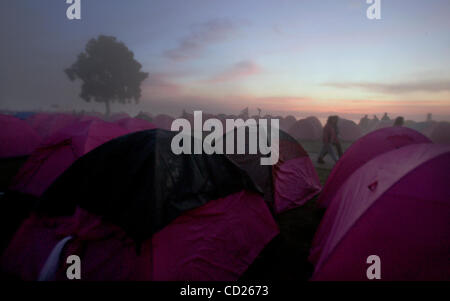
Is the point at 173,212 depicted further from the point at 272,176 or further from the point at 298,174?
the point at 298,174

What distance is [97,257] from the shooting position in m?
2.51

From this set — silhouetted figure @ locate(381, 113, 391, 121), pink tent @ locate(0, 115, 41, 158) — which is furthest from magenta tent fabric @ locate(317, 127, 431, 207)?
silhouetted figure @ locate(381, 113, 391, 121)

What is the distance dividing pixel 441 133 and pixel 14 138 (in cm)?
2221

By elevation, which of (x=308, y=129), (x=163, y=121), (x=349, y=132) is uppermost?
(x=163, y=121)

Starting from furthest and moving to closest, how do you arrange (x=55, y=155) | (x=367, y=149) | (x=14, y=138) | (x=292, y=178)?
(x=14, y=138) < (x=292, y=178) < (x=55, y=155) < (x=367, y=149)

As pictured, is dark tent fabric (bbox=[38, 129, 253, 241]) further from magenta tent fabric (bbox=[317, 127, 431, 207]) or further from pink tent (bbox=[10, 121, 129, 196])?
magenta tent fabric (bbox=[317, 127, 431, 207])

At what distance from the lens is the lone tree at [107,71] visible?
4059 cm

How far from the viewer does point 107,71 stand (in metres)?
41.6

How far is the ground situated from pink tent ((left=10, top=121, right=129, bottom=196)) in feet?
2.91

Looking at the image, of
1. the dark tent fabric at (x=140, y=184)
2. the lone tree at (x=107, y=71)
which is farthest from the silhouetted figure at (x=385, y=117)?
the lone tree at (x=107, y=71)

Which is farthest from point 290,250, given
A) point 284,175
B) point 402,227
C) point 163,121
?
point 163,121

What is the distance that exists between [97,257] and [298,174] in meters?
4.96

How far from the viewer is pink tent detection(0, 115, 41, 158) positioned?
32.8 feet

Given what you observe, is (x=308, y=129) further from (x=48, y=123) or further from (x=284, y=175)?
(x=48, y=123)
